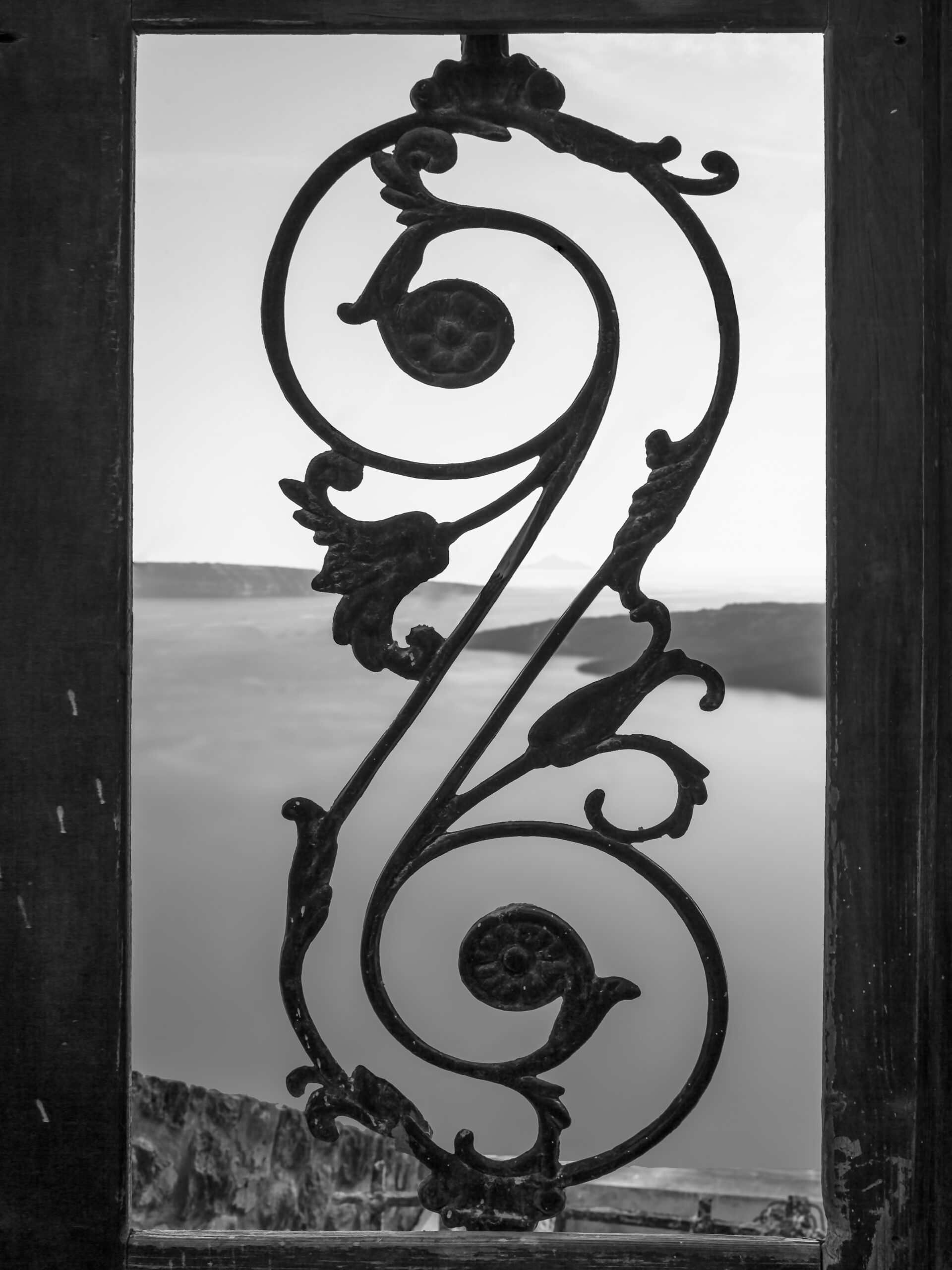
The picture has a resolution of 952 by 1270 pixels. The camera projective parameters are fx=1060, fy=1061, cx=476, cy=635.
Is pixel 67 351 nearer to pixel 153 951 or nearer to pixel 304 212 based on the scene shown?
pixel 304 212

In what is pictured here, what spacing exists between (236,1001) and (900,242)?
0.76m

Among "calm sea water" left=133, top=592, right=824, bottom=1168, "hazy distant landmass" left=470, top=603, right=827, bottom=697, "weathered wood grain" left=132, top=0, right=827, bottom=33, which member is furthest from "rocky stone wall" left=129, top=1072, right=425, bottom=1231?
"weathered wood grain" left=132, top=0, right=827, bottom=33

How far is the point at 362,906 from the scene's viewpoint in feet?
2.59

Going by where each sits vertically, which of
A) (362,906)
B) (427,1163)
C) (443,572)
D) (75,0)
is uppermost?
(75,0)

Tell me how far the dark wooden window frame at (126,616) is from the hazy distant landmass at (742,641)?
0.85ft

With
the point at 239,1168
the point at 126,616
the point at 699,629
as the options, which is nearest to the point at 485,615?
the point at 126,616

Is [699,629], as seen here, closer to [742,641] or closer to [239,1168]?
[742,641]

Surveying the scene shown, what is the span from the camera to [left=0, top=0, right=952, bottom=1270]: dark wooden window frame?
656 mm

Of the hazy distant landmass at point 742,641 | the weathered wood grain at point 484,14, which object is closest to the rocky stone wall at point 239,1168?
the hazy distant landmass at point 742,641

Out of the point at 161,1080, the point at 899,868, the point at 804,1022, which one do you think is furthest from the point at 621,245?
the point at 161,1080

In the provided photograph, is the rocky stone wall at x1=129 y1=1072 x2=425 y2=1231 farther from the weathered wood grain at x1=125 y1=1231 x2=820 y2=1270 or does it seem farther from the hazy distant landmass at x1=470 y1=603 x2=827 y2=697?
the hazy distant landmass at x1=470 y1=603 x2=827 y2=697

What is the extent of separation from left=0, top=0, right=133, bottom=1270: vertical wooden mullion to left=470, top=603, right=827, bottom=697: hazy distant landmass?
346 mm

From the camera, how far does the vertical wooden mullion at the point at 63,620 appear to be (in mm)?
657

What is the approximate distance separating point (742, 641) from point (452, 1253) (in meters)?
0.54
